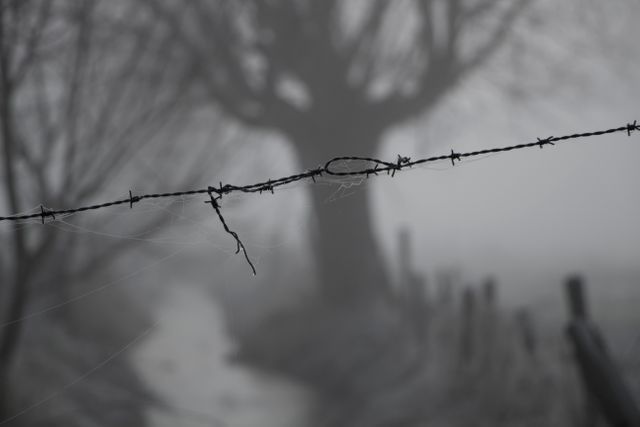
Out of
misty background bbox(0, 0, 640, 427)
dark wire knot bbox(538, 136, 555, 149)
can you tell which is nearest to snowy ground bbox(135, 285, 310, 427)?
misty background bbox(0, 0, 640, 427)

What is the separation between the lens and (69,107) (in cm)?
588

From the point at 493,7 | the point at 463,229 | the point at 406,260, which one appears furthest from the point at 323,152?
the point at 463,229

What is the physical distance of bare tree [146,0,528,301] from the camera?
31.2ft

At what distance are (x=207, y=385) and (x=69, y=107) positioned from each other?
5.78 metres

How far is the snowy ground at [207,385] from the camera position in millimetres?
8203

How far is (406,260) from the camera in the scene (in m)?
11.4

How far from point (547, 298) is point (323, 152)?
4.87 metres

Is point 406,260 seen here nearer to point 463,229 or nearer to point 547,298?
point 547,298

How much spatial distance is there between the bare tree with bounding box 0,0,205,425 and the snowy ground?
1822 millimetres

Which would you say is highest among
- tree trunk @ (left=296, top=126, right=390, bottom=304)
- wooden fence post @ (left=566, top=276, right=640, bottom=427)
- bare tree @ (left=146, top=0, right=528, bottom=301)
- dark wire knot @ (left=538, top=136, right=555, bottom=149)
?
bare tree @ (left=146, top=0, right=528, bottom=301)

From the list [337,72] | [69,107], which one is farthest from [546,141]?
[337,72]

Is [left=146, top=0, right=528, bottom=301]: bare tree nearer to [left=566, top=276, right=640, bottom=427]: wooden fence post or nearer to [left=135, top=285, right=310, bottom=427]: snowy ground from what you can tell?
[left=135, top=285, right=310, bottom=427]: snowy ground

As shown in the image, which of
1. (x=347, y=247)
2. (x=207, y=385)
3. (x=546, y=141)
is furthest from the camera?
(x=347, y=247)

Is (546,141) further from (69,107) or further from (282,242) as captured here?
(282,242)
